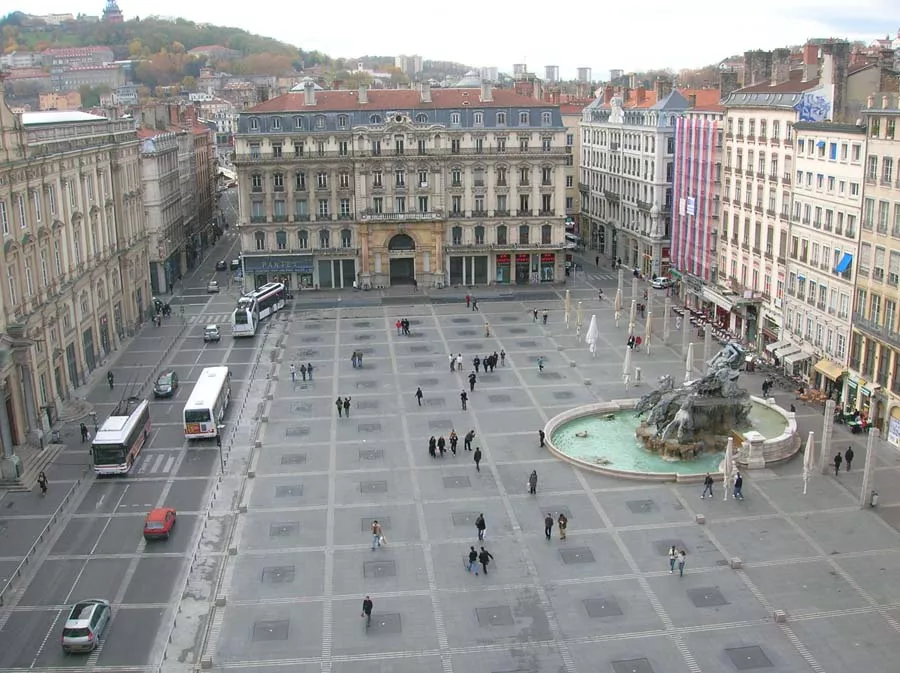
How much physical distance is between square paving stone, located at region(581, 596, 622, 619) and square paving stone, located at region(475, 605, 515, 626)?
3.09m

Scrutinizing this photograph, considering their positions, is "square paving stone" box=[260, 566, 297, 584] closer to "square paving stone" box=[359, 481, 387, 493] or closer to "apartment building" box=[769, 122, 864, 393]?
"square paving stone" box=[359, 481, 387, 493]

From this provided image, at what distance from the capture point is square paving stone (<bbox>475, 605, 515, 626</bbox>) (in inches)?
1355

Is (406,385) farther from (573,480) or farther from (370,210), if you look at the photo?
(370,210)

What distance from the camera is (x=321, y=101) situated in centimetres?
9956

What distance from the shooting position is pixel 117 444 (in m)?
48.3

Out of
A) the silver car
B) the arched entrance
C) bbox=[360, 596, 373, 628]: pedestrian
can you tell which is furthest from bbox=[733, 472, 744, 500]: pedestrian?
the arched entrance

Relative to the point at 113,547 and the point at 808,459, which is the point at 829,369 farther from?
the point at 113,547

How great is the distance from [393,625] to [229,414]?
28.2 metres

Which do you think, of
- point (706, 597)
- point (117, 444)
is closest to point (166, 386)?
point (117, 444)

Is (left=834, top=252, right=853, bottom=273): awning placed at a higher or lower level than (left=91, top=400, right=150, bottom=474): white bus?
higher

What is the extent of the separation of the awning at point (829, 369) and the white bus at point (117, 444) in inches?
1660

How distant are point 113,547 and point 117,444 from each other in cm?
829

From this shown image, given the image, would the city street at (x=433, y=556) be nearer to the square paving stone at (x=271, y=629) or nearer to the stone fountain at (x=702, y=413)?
the square paving stone at (x=271, y=629)

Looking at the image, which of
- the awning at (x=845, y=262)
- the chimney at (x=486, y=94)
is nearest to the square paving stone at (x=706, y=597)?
the awning at (x=845, y=262)
